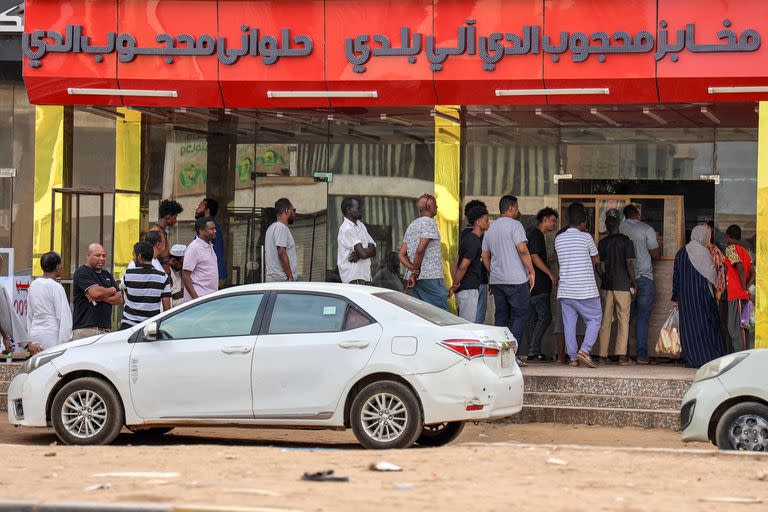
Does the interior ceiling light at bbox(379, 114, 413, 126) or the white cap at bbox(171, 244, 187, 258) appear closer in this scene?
the white cap at bbox(171, 244, 187, 258)

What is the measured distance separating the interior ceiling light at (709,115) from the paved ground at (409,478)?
18.6 ft

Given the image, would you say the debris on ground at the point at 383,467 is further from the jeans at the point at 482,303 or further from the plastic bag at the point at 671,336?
the plastic bag at the point at 671,336

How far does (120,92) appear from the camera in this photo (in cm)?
Result: 1616

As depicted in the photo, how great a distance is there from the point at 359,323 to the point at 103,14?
682 cm

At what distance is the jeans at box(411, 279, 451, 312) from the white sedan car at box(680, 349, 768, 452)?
16.1ft

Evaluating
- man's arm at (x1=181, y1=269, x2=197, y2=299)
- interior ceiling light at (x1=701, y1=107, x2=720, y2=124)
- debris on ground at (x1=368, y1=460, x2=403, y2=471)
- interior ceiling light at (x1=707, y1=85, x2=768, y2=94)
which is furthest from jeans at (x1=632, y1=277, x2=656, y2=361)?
debris on ground at (x1=368, y1=460, x2=403, y2=471)

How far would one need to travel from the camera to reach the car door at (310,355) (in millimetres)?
11102

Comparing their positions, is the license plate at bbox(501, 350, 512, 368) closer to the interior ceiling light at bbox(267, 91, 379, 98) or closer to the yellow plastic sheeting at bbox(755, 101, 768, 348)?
the yellow plastic sheeting at bbox(755, 101, 768, 348)

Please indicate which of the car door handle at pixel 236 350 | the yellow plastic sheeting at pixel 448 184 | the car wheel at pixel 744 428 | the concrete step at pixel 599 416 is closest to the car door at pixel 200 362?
the car door handle at pixel 236 350

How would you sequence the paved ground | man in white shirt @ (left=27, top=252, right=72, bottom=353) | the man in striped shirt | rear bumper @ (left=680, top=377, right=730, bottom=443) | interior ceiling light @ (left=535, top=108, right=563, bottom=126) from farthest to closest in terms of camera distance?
interior ceiling light @ (left=535, top=108, right=563, bottom=126)
man in white shirt @ (left=27, top=252, right=72, bottom=353)
the man in striped shirt
rear bumper @ (left=680, top=377, right=730, bottom=443)
the paved ground

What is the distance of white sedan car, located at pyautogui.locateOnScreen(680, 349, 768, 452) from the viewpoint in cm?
1045

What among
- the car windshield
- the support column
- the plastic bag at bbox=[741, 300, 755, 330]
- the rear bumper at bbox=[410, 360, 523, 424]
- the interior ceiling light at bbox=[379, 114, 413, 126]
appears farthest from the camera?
the support column

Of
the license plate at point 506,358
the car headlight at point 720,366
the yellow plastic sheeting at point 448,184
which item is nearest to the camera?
the car headlight at point 720,366

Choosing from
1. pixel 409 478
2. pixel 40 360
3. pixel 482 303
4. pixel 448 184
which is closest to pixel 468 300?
pixel 482 303
